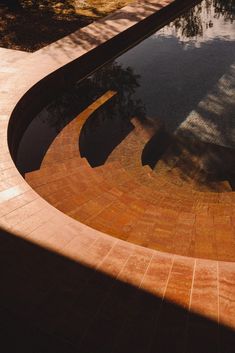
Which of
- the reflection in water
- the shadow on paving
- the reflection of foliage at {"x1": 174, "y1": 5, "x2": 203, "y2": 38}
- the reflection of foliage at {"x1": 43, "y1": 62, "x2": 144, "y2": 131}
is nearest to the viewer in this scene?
the shadow on paving

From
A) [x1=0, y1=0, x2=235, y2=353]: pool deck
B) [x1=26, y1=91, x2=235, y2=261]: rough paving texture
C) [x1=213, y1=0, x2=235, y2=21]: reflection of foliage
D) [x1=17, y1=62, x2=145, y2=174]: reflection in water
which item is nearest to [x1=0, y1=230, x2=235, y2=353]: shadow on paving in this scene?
[x1=0, y1=0, x2=235, y2=353]: pool deck

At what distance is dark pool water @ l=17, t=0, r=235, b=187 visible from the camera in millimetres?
Answer: 7758

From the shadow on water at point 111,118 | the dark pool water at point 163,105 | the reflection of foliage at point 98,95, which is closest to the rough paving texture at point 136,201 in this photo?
the shadow on water at point 111,118

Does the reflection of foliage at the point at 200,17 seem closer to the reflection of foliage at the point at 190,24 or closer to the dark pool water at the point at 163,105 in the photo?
the reflection of foliage at the point at 190,24

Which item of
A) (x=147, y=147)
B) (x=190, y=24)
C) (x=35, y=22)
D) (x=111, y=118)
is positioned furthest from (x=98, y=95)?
(x=190, y=24)

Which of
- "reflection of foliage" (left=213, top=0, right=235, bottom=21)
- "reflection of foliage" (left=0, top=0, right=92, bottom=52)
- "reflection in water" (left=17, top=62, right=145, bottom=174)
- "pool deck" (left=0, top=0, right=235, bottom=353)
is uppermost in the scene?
"reflection of foliage" (left=213, top=0, right=235, bottom=21)

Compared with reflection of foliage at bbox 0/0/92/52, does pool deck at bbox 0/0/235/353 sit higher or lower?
lower

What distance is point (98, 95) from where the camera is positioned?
31.9 ft

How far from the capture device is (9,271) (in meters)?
3.96

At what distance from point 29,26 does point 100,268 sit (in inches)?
523

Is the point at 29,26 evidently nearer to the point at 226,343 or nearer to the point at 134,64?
the point at 134,64

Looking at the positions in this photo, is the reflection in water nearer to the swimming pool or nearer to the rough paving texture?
the swimming pool

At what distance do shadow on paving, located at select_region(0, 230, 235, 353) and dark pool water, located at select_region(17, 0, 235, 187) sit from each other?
12.0 feet

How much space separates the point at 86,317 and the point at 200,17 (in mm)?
16076
